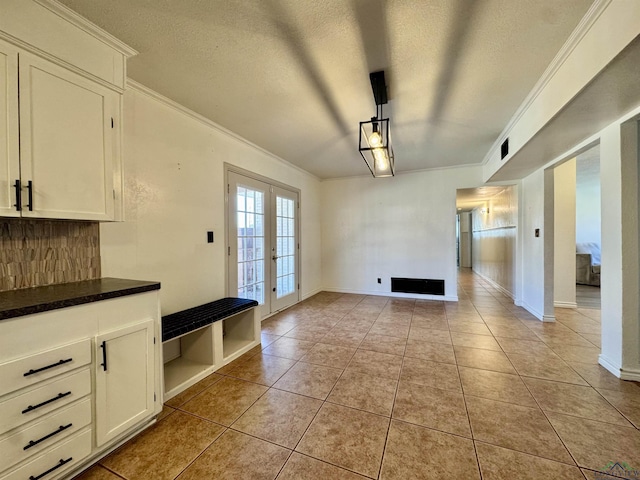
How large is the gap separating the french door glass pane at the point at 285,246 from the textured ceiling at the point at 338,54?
163 cm

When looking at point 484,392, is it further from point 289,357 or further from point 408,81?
point 408,81

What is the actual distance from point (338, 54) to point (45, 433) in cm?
272

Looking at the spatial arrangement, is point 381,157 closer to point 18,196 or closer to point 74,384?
point 18,196

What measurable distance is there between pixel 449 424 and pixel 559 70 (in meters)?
2.62

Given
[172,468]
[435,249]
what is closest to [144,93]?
[172,468]

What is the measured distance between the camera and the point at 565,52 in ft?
5.82

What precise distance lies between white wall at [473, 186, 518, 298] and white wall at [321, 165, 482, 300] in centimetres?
Result: 100

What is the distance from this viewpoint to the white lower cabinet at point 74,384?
1.14 meters

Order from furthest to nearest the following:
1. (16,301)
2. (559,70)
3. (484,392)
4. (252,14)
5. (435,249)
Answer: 1. (435,249)
2. (484,392)
3. (559,70)
4. (252,14)
5. (16,301)

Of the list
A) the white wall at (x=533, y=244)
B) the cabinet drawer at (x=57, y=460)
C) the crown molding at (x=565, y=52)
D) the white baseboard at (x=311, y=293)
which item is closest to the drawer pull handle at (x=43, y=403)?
the cabinet drawer at (x=57, y=460)

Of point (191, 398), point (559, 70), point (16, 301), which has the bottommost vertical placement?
point (191, 398)

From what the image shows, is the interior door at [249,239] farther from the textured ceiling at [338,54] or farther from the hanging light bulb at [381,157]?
the hanging light bulb at [381,157]

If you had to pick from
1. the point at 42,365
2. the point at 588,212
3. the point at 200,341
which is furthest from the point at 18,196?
the point at 588,212

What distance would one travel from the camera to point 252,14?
5.07 feet
